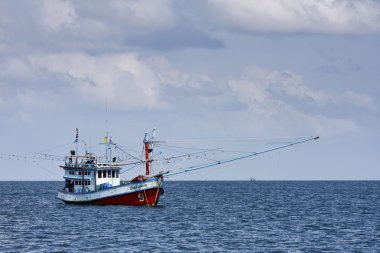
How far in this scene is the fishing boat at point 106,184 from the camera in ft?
319

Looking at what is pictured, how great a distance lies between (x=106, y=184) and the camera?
101188mm

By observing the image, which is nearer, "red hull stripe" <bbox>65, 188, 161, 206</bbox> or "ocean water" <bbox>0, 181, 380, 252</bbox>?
"ocean water" <bbox>0, 181, 380, 252</bbox>

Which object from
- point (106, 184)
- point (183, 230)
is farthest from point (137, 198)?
point (183, 230)

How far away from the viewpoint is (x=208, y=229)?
7519 cm

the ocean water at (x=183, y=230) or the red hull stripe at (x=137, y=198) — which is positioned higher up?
the red hull stripe at (x=137, y=198)

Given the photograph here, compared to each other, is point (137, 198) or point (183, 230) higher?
point (137, 198)

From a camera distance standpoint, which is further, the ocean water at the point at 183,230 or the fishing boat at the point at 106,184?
the fishing boat at the point at 106,184

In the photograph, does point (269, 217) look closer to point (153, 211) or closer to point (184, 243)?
point (153, 211)

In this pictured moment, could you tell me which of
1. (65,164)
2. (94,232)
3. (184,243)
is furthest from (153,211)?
(184,243)

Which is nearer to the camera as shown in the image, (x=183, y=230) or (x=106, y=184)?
(x=183, y=230)

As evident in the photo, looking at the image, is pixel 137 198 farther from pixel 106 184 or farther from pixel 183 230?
pixel 183 230

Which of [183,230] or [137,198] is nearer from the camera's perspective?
[183,230]

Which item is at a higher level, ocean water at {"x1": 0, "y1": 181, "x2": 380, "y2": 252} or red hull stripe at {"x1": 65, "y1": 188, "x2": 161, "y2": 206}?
red hull stripe at {"x1": 65, "y1": 188, "x2": 161, "y2": 206}

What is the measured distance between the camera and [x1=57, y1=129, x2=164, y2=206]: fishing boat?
9731cm
